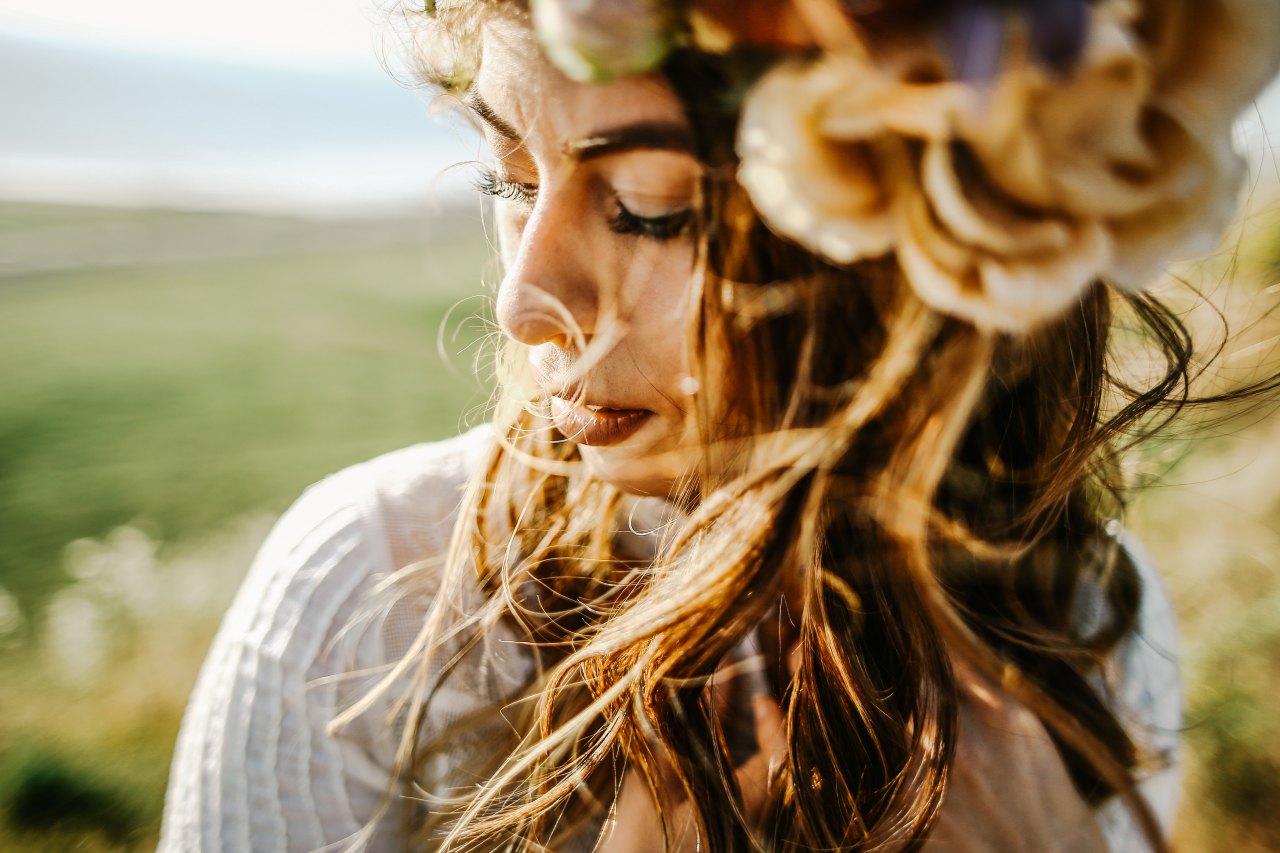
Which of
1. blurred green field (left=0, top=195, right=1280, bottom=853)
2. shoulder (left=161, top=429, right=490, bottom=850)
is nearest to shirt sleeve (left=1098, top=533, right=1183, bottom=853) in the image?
blurred green field (left=0, top=195, right=1280, bottom=853)

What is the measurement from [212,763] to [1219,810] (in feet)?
7.99

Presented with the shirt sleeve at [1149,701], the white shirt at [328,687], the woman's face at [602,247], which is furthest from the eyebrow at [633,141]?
the shirt sleeve at [1149,701]

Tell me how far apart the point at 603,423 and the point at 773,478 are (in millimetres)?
236

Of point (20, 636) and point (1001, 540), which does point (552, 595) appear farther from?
point (20, 636)

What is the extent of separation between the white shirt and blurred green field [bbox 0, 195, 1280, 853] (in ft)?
0.93

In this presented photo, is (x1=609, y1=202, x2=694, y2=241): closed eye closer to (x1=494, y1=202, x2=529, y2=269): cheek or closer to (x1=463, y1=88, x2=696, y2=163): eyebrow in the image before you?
(x1=463, y1=88, x2=696, y2=163): eyebrow

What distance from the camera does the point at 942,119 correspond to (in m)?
0.55

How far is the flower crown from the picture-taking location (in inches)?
21.8

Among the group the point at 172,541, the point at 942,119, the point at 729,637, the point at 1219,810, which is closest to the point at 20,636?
the point at 172,541

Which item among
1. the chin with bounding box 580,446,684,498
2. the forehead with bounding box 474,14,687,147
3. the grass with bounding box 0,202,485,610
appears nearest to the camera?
the forehead with bounding box 474,14,687,147

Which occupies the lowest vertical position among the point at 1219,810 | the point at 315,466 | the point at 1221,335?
the point at 1219,810

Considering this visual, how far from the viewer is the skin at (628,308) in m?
0.82

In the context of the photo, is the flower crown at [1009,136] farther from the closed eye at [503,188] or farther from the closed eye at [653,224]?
the closed eye at [503,188]

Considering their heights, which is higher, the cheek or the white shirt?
the cheek
